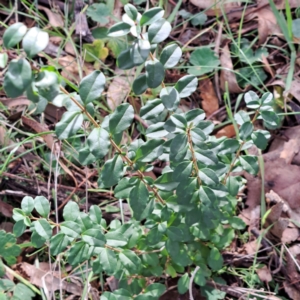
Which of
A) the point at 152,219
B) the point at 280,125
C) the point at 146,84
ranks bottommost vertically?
the point at 280,125

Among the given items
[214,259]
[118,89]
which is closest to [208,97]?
[118,89]

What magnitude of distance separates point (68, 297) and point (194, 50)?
1262 mm

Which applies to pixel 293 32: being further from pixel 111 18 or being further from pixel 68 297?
pixel 68 297

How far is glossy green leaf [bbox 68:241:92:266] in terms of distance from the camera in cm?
129

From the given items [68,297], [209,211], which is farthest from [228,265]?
[68,297]

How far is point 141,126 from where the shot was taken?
6.42ft

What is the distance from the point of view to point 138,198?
4.05 ft

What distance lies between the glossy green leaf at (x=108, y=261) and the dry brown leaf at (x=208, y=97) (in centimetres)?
95

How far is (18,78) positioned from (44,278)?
3.90 feet

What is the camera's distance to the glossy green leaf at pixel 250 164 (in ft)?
4.57

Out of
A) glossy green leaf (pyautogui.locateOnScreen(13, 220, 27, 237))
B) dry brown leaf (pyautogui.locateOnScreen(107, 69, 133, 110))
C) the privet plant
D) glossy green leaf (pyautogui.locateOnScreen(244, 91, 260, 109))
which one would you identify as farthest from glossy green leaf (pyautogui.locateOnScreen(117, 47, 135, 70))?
dry brown leaf (pyautogui.locateOnScreen(107, 69, 133, 110))

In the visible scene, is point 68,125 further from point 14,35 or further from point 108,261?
point 108,261

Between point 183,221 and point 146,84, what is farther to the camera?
point 183,221

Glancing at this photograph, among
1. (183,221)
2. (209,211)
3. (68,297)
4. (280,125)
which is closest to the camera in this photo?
(209,211)
